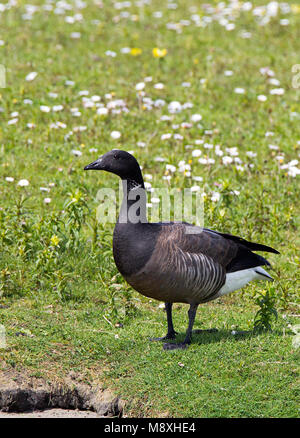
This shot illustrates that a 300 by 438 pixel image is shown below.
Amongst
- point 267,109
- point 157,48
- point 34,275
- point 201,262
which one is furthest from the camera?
point 157,48

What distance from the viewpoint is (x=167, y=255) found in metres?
5.95

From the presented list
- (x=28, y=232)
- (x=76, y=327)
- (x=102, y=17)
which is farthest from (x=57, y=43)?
(x=76, y=327)

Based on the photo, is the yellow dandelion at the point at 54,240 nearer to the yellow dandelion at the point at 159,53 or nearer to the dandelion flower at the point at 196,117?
the dandelion flower at the point at 196,117

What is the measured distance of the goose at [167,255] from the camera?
19.4 ft

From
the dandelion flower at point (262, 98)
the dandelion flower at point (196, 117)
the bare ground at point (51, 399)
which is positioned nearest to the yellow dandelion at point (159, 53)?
the dandelion flower at point (262, 98)

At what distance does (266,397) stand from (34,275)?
305cm

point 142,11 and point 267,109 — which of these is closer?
point 267,109

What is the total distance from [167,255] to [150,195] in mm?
3397

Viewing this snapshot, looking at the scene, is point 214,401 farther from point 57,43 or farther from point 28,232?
point 57,43

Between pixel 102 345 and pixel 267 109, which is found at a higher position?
pixel 267 109

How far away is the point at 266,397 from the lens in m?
5.50

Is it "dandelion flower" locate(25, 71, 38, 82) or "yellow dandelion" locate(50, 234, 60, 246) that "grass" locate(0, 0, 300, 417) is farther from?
"dandelion flower" locate(25, 71, 38, 82)

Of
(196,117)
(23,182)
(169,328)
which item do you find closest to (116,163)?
→ (169,328)

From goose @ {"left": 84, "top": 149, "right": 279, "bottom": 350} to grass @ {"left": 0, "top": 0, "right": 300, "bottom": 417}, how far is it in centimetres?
44
